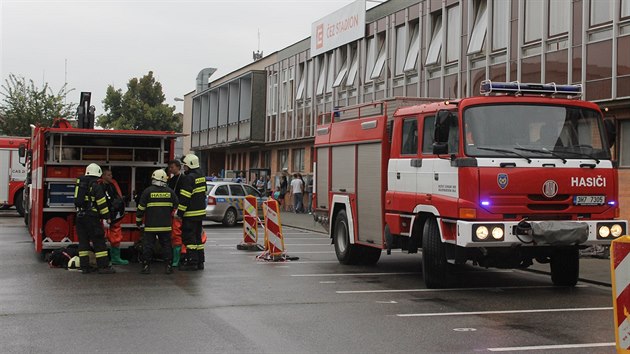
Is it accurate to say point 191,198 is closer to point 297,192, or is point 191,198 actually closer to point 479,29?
point 479,29

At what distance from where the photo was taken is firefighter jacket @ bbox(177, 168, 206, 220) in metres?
13.1

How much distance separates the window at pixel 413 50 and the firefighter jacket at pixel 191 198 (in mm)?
14931

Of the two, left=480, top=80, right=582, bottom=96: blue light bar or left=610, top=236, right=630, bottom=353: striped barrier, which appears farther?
left=480, top=80, right=582, bottom=96: blue light bar

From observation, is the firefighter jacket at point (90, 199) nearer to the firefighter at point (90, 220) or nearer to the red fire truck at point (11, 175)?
the firefighter at point (90, 220)

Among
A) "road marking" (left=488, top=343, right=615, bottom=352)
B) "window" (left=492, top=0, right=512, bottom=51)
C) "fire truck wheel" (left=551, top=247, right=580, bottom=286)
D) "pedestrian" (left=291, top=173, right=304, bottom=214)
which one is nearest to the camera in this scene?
"road marking" (left=488, top=343, right=615, bottom=352)

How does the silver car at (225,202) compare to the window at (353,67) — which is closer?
the silver car at (225,202)

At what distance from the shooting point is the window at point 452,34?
24.2 m

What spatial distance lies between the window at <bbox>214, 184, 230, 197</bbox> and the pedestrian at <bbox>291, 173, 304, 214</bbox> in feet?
27.6

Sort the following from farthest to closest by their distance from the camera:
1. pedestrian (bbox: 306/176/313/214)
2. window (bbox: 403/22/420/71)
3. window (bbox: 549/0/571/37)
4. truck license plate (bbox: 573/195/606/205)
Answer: pedestrian (bbox: 306/176/313/214)
window (bbox: 403/22/420/71)
window (bbox: 549/0/571/37)
truck license plate (bbox: 573/195/606/205)

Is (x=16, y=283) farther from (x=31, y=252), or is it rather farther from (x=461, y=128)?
(x=461, y=128)

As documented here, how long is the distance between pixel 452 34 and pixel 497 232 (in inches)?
606

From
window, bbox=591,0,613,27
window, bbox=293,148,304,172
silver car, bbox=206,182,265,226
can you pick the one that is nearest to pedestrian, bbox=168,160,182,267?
window, bbox=591,0,613,27

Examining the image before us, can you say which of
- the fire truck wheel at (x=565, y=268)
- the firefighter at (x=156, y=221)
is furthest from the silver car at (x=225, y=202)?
the fire truck wheel at (x=565, y=268)

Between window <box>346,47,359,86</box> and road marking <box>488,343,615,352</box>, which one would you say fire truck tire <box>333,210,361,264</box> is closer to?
road marking <box>488,343,615,352</box>
